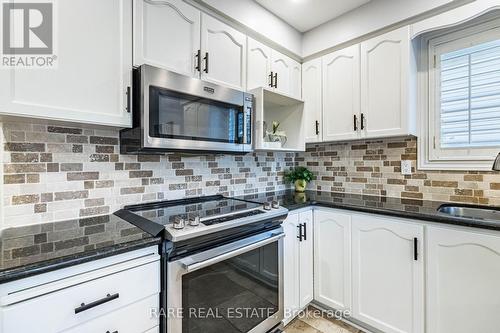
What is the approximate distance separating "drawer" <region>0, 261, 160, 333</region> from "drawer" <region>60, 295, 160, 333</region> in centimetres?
2

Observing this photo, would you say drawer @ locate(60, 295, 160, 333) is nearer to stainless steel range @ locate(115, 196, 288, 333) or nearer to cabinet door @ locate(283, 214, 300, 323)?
stainless steel range @ locate(115, 196, 288, 333)

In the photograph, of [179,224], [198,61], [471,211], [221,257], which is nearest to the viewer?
[179,224]

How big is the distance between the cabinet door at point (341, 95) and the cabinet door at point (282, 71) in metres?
0.34

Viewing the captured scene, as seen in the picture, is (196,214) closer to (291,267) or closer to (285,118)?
(291,267)

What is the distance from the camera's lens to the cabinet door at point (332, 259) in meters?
1.81

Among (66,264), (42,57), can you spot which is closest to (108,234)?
(66,264)

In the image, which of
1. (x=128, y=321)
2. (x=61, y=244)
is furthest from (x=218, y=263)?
(x=61, y=244)

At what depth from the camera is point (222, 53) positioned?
173cm

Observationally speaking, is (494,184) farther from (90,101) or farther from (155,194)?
(90,101)

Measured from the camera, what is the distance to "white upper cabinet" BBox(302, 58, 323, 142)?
7.64 feet

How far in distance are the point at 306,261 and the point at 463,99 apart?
67.3 inches

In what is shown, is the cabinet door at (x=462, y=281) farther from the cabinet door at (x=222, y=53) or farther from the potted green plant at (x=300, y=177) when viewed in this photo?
the cabinet door at (x=222, y=53)

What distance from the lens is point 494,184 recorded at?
5.44 ft

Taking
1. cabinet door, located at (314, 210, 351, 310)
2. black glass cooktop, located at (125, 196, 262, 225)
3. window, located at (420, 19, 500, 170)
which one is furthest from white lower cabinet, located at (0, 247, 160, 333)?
window, located at (420, 19, 500, 170)
